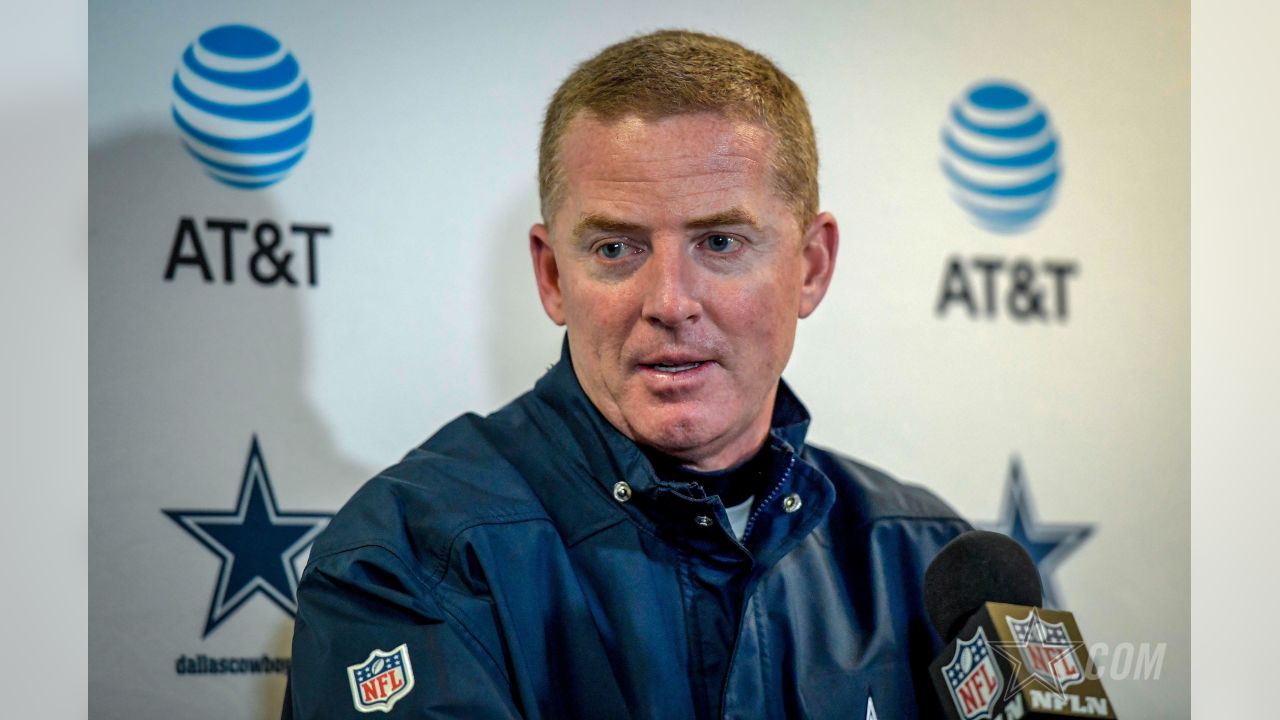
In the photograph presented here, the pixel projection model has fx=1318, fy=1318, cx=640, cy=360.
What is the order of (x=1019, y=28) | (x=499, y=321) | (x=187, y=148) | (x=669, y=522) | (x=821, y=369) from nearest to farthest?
(x=669, y=522) → (x=187, y=148) → (x=499, y=321) → (x=821, y=369) → (x=1019, y=28)

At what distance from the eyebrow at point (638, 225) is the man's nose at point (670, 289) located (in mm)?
42

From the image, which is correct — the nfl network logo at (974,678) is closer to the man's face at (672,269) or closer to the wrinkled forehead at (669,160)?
the man's face at (672,269)

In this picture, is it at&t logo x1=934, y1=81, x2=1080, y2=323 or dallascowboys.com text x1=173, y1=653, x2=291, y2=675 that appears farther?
at&t logo x1=934, y1=81, x2=1080, y2=323

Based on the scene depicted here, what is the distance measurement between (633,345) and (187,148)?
81 centimetres

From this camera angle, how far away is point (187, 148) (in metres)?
2.01

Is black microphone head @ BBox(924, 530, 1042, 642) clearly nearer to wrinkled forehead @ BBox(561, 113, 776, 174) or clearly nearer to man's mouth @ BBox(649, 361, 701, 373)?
man's mouth @ BBox(649, 361, 701, 373)

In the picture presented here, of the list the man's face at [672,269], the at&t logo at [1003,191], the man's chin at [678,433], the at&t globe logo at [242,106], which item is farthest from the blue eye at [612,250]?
the at&t logo at [1003,191]

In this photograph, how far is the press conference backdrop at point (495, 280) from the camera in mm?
1969

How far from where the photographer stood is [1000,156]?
253 centimetres

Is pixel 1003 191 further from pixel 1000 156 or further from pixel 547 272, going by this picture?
pixel 547 272

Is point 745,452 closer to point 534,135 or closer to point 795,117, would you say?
point 795,117

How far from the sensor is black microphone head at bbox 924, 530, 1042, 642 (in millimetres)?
1251

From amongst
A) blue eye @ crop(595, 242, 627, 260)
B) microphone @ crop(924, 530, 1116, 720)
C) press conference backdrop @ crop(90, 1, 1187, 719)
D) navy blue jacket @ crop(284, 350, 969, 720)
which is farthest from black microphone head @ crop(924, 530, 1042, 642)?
press conference backdrop @ crop(90, 1, 1187, 719)
